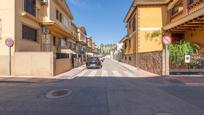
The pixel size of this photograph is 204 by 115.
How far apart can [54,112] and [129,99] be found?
3291 millimetres

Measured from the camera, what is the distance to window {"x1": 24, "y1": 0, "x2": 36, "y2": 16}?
21.5 meters

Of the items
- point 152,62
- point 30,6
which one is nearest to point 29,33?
point 30,6

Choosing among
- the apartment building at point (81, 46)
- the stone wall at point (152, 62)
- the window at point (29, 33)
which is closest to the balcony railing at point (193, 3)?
the stone wall at point (152, 62)

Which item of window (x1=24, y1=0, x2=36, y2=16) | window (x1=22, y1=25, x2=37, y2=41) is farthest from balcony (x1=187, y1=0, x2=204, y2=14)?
window (x1=22, y1=25, x2=37, y2=41)

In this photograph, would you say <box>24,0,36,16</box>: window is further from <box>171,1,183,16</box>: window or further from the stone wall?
<box>171,1,183,16</box>: window

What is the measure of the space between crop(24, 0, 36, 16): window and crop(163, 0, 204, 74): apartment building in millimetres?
13145

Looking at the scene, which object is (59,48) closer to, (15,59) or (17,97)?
(15,59)

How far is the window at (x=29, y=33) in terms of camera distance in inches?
832

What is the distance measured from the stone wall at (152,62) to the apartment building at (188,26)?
1.25 metres

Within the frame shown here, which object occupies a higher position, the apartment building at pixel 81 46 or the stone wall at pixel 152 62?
the apartment building at pixel 81 46

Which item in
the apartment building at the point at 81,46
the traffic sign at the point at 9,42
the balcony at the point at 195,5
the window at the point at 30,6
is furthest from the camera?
the apartment building at the point at 81,46

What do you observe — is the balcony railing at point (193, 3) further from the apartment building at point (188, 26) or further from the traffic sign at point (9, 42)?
the traffic sign at point (9, 42)

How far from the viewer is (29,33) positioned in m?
22.5

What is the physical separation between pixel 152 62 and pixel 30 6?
12.3 meters
